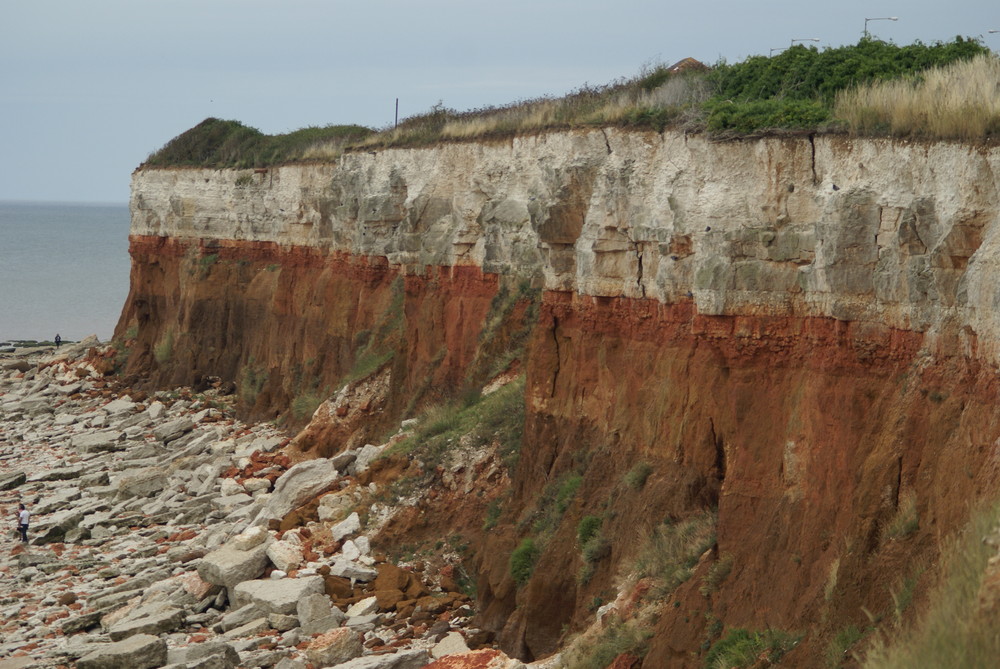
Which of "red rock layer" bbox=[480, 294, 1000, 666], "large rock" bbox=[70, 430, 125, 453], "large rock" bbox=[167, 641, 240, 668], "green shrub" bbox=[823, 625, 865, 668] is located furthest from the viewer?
"large rock" bbox=[70, 430, 125, 453]

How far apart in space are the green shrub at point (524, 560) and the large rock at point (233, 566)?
5.51 metres

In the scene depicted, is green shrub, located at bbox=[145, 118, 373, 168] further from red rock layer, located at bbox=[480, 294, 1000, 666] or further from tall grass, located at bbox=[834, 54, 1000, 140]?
tall grass, located at bbox=[834, 54, 1000, 140]

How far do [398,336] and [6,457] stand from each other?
1552 centimetres

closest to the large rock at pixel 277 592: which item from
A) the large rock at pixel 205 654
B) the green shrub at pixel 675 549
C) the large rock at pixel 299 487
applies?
the large rock at pixel 205 654

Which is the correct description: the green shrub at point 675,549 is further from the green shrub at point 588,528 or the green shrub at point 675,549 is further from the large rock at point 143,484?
the large rock at point 143,484

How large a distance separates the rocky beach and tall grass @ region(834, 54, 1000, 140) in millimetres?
7826

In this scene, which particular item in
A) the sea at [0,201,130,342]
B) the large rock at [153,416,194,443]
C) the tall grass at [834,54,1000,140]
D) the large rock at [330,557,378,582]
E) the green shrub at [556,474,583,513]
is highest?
the tall grass at [834,54,1000,140]

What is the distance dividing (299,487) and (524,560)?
741 cm

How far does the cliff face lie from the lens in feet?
39.8

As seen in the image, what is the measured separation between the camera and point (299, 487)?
81.5 ft

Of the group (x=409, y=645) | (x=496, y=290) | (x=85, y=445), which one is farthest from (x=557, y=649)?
(x=85, y=445)

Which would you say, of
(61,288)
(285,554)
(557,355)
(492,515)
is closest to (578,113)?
(557,355)

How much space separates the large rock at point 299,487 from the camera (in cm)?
2453

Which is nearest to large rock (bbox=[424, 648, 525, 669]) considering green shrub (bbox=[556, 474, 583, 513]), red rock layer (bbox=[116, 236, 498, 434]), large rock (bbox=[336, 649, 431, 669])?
large rock (bbox=[336, 649, 431, 669])
